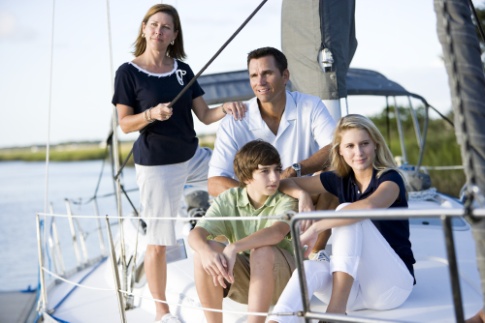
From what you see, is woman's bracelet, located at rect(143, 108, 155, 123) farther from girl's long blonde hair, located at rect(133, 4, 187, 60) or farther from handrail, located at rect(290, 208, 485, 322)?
handrail, located at rect(290, 208, 485, 322)

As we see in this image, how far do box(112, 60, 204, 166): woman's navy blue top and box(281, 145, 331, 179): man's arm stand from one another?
2.31ft

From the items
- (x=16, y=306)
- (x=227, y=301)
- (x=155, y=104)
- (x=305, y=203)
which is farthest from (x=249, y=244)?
(x=16, y=306)

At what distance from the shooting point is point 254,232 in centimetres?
321

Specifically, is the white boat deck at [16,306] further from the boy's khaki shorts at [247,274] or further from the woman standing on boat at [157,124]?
the boy's khaki shorts at [247,274]

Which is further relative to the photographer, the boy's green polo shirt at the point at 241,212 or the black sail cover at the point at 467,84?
the boy's green polo shirt at the point at 241,212

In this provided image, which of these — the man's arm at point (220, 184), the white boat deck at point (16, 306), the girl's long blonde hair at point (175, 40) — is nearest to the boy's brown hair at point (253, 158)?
the man's arm at point (220, 184)

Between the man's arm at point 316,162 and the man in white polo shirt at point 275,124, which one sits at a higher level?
the man in white polo shirt at point 275,124

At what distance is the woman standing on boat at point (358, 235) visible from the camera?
296cm

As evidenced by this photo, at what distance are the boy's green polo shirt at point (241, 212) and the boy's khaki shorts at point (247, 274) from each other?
90 millimetres

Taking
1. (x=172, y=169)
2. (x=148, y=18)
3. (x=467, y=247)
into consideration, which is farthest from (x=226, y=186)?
(x=467, y=247)

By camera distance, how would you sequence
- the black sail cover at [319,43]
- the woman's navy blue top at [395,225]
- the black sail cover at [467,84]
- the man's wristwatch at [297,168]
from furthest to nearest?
the black sail cover at [319,43] < the man's wristwatch at [297,168] < the woman's navy blue top at [395,225] < the black sail cover at [467,84]

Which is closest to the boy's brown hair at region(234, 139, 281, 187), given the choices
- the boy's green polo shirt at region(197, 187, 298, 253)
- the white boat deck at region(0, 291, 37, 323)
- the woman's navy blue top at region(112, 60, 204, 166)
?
the boy's green polo shirt at region(197, 187, 298, 253)

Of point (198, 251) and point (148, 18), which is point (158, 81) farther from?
point (198, 251)

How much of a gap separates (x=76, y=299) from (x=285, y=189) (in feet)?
7.42
